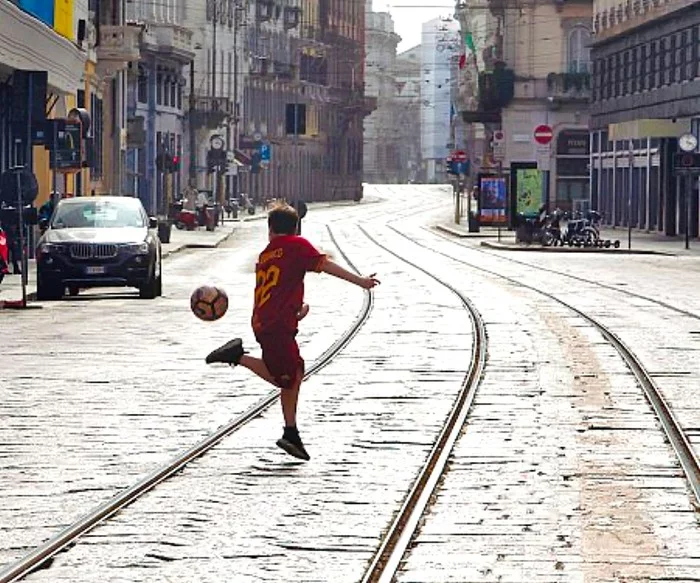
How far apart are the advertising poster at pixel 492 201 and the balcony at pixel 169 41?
19.3 metres

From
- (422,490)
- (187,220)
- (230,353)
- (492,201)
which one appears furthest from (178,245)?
(422,490)

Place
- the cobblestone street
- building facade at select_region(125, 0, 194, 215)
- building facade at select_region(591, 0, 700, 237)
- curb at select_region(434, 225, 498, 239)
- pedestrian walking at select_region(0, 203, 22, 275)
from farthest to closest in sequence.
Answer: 1. building facade at select_region(125, 0, 194, 215)
2. curb at select_region(434, 225, 498, 239)
3. building facade at select_region(591, 0, 700, 237)
4. pedestrian walking at select_region(0, 203, 22, 275)
5. the cobblestone street

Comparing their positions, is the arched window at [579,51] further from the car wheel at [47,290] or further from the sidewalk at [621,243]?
the car wheel at [47,290]

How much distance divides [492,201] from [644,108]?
23.9ft

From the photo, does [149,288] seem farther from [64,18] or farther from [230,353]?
[64,18]

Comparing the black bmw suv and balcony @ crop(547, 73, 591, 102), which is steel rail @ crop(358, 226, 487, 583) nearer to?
the black bmw suv

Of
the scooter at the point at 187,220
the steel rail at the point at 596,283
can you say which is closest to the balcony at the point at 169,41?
the scooter at the point at 187,220

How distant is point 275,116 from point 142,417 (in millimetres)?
129129

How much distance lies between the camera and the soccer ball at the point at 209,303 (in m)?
14.9

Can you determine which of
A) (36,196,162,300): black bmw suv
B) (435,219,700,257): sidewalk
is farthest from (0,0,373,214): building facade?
(36,196,162,300): black bmw suv

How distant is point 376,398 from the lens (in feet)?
59.9

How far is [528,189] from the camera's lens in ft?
233

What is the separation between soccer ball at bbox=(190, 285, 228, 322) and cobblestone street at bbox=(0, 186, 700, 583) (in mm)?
857

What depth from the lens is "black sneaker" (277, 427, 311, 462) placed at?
1398cm
